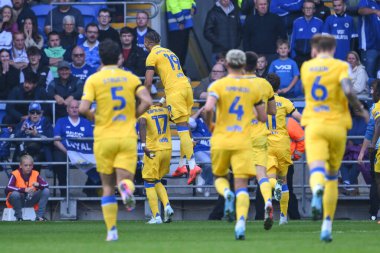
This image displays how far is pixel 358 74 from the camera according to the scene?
2447 centimetres

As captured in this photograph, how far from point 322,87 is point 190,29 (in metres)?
13.0

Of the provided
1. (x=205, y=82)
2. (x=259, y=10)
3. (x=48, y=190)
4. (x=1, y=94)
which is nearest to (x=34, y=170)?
(x=48, y=190)

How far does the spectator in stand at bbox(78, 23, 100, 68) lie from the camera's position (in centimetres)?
2542

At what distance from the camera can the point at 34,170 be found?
23.3 metres

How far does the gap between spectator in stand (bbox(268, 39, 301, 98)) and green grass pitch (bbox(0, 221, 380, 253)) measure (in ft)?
15.3

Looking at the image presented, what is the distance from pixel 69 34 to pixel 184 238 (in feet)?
35.8

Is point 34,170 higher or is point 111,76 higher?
point 111,76

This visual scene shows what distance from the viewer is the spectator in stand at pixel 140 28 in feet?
84.2

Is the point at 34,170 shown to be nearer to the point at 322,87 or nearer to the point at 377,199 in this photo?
the point at 377,199

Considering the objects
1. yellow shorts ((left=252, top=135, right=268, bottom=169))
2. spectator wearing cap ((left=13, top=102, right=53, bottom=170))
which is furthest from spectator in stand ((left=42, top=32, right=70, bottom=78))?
yellow shorts ((left=252, top=135, right=268, bottom=169))

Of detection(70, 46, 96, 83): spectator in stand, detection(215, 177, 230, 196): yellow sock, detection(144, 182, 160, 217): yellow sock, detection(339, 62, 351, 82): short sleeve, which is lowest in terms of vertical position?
detection(144, 182, 160, 217): yellow sock

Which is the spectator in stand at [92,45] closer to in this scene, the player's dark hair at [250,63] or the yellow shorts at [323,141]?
the player's dark hair at [250,63]

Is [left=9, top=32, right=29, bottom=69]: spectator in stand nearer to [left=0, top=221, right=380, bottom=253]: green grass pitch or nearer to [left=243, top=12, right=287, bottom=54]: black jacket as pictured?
[left=243, top=12, right=287, bottom=54]: black jacket

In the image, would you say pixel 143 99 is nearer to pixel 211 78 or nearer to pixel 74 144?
pixel 74 144
